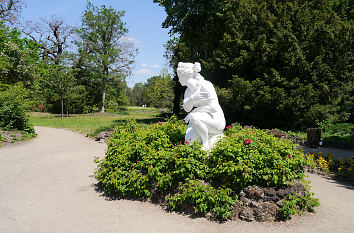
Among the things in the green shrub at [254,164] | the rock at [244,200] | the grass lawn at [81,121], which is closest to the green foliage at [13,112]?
A: the grass lawn at [81,121]

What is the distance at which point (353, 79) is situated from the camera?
16.3 metres

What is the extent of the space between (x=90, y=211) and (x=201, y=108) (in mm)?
3245

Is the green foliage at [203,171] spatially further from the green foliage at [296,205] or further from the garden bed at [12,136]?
the garden bed at [12,136]

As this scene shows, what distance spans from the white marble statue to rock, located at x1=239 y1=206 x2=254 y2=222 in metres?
1.68

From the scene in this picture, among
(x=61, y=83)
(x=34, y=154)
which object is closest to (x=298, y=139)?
(x=34, y=154)

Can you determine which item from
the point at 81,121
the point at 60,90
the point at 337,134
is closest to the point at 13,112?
the point at 81,121

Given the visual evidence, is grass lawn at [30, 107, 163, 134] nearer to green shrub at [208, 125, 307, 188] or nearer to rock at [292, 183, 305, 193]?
green shrub at [208, 125, 307, 188]

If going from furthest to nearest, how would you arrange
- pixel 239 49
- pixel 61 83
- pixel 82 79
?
pixel 82 79, pixel 61 83, pixel 239 49

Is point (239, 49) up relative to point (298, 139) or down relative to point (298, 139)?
up

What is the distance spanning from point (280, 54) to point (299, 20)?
2.60 m

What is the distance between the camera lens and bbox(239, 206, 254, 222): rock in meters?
4.15

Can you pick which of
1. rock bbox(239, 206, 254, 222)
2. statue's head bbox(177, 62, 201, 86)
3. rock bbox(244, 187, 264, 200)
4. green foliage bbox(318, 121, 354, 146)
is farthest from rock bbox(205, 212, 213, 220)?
green foliage bbox(318, 121, 354, 146)

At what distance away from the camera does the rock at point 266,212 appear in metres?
4.15

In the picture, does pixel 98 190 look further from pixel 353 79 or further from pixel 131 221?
pixel 353 79
